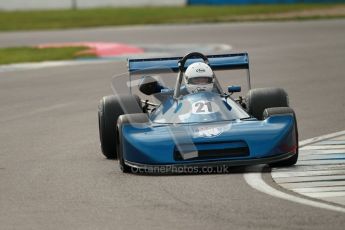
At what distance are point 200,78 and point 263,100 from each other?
36.7 inches

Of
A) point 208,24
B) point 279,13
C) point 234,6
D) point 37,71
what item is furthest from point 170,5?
point 37,71

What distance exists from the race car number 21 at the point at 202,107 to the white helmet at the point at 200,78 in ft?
1.38

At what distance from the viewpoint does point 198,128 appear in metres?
11.0

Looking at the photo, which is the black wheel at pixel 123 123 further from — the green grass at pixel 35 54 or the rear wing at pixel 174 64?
the green grass at pixel 35 54

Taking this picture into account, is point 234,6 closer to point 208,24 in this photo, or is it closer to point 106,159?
point 208,24

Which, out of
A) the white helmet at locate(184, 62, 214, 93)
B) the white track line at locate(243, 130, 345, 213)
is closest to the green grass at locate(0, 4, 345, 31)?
the white helmet at locate(184, 62, 214, 93)

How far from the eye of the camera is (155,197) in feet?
31.5

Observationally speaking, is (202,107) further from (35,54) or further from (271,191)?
(35,54)

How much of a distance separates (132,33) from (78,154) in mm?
23977

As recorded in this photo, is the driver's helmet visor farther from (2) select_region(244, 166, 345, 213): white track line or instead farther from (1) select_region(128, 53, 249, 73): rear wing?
(2) select_region(244, 166, 345, 213): white track line

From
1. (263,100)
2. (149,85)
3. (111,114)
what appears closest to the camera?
(111,114)

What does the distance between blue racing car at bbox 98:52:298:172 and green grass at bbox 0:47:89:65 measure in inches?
561

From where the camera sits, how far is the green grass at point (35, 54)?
2683cm

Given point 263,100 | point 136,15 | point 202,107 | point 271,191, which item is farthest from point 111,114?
point 136,15
